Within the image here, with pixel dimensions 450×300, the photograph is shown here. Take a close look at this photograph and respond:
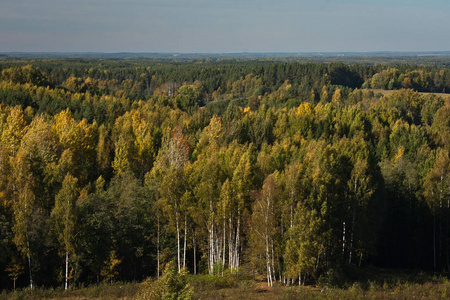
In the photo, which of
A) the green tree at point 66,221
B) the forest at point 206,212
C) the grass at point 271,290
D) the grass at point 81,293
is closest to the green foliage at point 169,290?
the grass at point 271,290

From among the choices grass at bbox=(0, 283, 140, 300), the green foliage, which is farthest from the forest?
the green foliage

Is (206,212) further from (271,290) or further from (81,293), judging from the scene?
(81,293)

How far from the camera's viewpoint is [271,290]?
3186 cm

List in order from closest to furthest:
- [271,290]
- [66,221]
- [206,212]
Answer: [271,290] → [66,221] → [206,212]

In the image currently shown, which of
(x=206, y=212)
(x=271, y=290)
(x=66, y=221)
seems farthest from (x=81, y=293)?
(x=271, y=290)

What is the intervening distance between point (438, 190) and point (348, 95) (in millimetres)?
100603

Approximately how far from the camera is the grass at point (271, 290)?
96.5 ft

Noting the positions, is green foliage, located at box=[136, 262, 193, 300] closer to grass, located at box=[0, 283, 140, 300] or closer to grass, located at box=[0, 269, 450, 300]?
grass, located at box=[0, 269, 450, 300]

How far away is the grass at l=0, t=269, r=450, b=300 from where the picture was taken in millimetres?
29422

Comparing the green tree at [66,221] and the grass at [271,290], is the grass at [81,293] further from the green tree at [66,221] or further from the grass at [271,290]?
the green tree at [66,221]

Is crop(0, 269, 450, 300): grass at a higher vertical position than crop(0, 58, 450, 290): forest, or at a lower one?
lower

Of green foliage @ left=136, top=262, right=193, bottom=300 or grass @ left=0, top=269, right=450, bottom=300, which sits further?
grass @ left=0, top=269, right=450, bottom=300

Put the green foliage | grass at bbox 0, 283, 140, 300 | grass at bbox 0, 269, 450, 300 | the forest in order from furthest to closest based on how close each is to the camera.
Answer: the forest → grass at bbox 0, 283, 140, 300 → grass at bbox 0, 269, 450, 300 → the green foliage

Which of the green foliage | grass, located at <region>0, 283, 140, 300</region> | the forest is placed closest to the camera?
the green foliage
